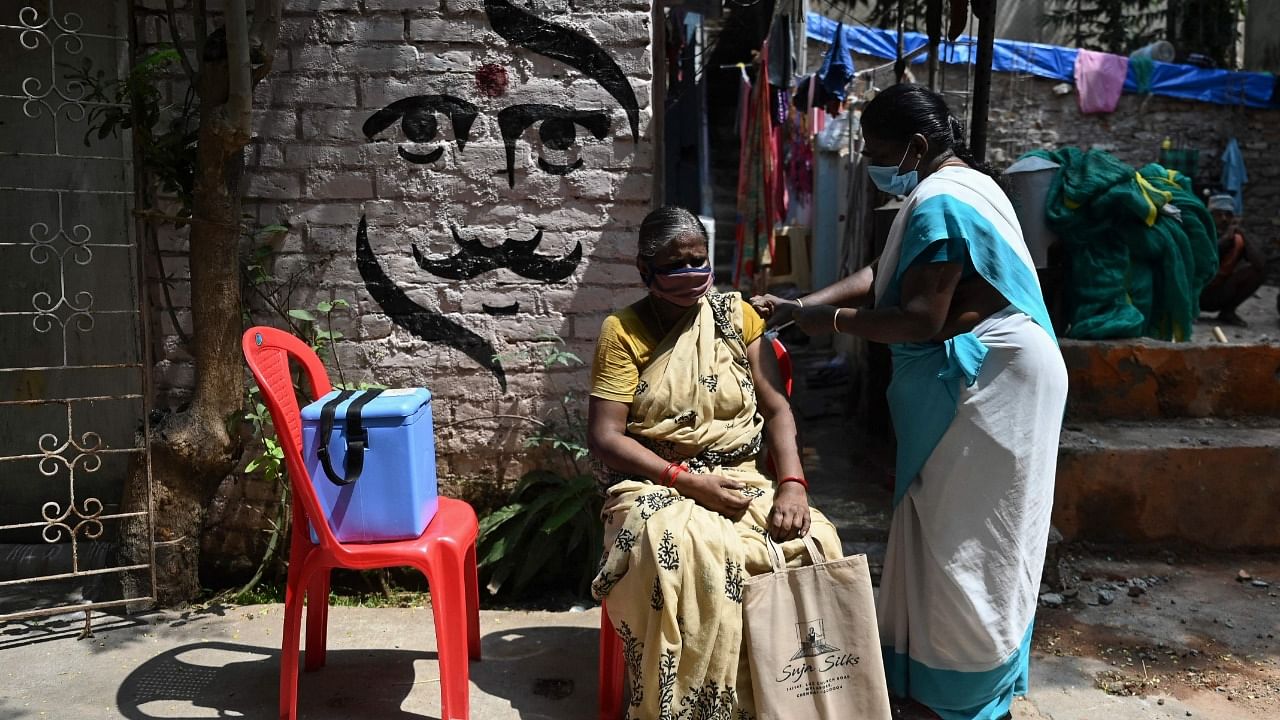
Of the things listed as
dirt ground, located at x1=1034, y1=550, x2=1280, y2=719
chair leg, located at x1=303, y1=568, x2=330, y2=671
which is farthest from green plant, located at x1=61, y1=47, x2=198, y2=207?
dirt ground, located at x1=1034, y1=550, x2=1280, y2=719

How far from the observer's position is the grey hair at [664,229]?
2.66 m

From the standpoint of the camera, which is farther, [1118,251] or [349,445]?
[1118,251]

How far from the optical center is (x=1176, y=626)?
3.54m

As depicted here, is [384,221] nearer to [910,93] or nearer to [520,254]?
[520,254]

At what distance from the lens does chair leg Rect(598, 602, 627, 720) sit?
268 centimetres

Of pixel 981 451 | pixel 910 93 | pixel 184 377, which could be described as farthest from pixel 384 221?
pixel 981 451

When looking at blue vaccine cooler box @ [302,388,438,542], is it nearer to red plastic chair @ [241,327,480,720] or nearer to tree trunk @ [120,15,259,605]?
red plastic chair @ [241,327,480,720]

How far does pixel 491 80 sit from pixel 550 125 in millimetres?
286

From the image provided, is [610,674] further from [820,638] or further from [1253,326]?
[1253,326]

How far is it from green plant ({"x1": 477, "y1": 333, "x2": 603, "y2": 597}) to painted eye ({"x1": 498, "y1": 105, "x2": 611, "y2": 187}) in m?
0.75

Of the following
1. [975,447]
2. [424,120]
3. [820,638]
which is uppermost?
[424,120]

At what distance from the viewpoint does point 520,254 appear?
146 inches

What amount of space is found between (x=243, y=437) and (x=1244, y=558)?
4.41 meters

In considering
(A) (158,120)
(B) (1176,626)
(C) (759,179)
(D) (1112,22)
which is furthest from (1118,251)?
(D) (1112,22)
